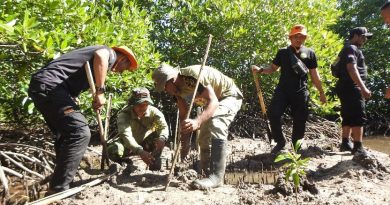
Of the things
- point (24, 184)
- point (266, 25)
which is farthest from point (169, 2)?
point (24, 184)

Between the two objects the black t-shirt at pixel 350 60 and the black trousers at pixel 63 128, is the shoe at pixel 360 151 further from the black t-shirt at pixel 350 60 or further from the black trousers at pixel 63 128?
the black trousers at pixel 63 128

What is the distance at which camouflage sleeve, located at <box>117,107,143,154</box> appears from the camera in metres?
4.10

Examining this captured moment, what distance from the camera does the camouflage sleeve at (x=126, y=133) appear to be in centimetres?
410

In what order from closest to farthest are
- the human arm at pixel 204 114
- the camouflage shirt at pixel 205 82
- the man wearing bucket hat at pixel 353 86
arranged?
the human arm at pixel 204 114, the camouflage shirt at pixel 205 82, the man wearing bucket hat at pixel 353 86

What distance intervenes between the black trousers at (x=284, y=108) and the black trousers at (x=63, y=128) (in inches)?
96.2

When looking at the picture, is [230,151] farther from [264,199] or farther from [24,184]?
[24,184]

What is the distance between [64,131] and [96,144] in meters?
3.33

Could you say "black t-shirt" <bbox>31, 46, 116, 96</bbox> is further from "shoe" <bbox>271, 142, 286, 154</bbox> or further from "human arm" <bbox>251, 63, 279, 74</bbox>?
"shoe" <bbox>271, 142, 286, 154</bbox>

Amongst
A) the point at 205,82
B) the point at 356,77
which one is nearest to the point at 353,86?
the point at 356,77

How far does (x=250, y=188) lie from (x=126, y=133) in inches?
64.2

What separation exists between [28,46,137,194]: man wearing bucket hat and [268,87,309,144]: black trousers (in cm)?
228

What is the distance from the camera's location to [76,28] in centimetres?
430

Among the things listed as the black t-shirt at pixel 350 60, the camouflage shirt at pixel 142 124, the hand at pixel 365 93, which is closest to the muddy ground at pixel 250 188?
the camouflage shirt at pixel 142 124

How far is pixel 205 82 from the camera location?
11.7ft
